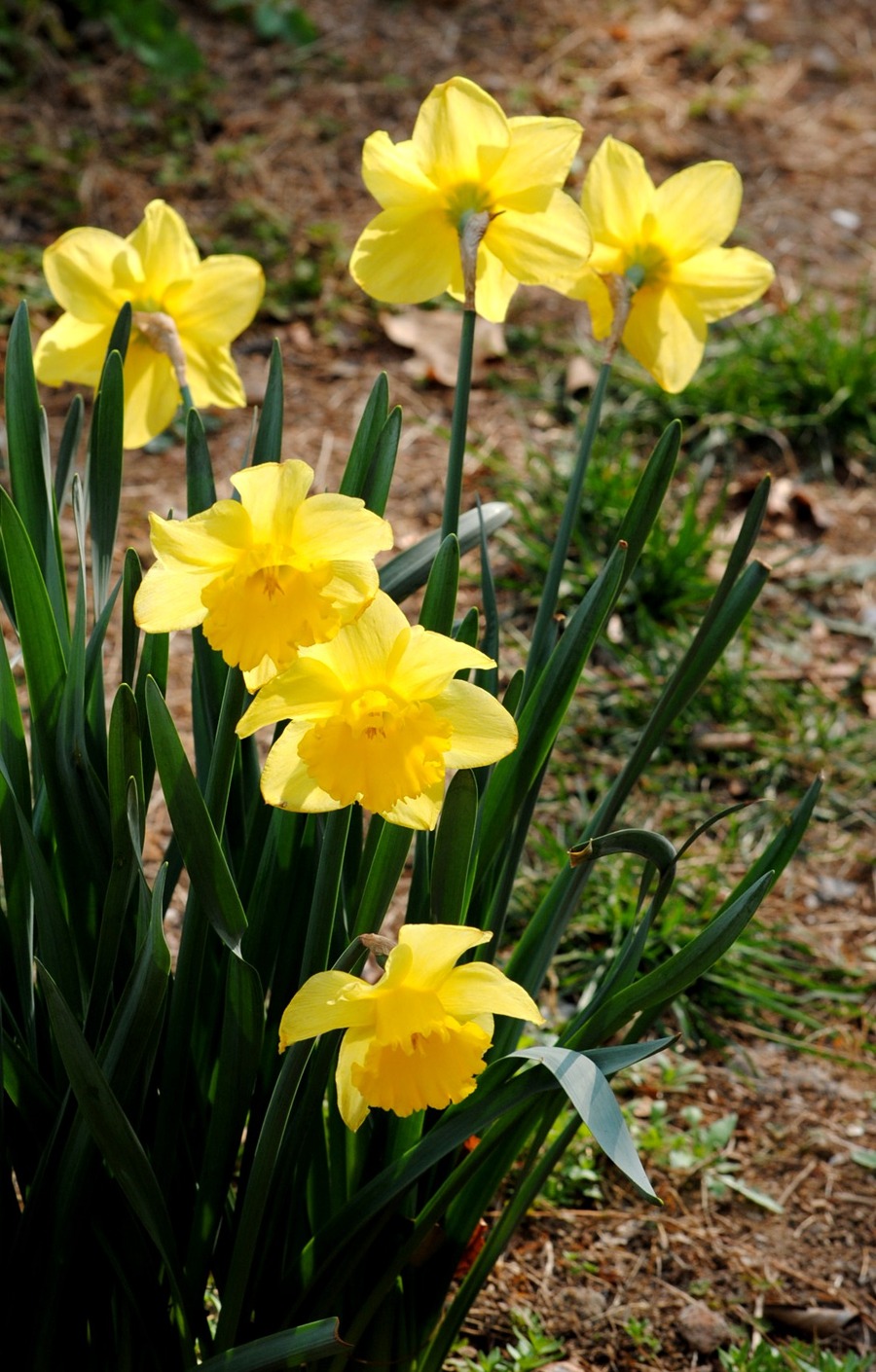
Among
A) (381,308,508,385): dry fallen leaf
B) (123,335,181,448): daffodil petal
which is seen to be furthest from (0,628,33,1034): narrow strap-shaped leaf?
(381,308,508,385): dry fallen leaf

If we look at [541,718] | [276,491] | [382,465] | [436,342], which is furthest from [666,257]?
[436,342]

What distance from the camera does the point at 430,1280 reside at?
53.6 inches

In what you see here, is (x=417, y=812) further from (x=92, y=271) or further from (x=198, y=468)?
(x=92, y=271)

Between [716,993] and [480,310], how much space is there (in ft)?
4.17

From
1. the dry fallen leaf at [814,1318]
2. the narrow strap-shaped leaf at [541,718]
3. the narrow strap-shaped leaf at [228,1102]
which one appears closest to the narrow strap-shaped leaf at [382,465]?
the narrow strap-shaped leaf at [541,718]

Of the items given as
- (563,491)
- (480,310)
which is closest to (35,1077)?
(480,310)

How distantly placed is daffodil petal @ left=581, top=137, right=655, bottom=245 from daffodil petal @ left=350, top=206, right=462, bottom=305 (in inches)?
6.4

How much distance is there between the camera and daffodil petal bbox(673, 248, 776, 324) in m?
1.34

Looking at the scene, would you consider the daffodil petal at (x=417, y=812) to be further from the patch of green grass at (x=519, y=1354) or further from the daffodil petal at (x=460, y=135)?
the patch of green grass at (x=519, y=1354)

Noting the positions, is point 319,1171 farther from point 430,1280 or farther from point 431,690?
point 431,690

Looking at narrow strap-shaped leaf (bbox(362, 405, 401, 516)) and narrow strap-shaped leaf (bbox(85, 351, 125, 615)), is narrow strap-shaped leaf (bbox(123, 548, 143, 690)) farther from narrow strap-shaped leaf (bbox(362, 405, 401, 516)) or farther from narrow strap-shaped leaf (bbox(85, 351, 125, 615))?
narrow strap-shaped leaf (bbox(362, 405, 401, 516))

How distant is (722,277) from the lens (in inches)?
52.9

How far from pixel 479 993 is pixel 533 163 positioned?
29.0 inches

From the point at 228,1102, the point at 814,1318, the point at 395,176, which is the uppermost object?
the point at 395,176
